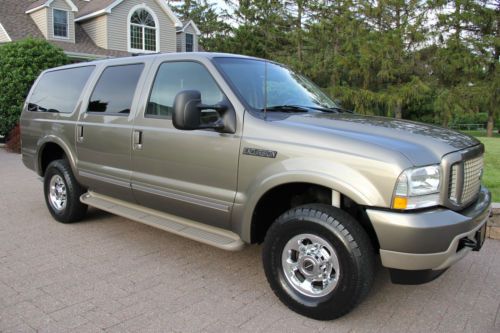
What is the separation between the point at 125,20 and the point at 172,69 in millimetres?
21549

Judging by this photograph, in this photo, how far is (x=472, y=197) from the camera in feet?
11.2

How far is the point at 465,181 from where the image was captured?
10.5 ft

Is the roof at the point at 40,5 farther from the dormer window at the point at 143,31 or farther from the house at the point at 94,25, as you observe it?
the dormer window at the point at 143,31

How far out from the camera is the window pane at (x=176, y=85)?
153 inches

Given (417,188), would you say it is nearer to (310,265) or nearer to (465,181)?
(465,181)

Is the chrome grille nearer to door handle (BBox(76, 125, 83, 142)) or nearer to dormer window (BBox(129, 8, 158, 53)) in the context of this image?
door handle (BBox(76, 125, 83, 142))

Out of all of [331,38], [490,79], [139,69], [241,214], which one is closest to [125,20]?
[331,38]

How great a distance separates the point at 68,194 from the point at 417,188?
414 centimetres

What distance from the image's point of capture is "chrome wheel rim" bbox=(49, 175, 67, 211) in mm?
5559

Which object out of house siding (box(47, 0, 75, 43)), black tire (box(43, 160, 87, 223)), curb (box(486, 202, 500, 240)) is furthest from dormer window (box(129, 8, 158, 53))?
curb (box(486, 202, 500, 240))

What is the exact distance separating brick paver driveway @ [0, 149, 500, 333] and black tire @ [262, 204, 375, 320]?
0.45 feet

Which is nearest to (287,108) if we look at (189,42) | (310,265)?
(310,265)

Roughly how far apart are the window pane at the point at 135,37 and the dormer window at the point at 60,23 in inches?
129

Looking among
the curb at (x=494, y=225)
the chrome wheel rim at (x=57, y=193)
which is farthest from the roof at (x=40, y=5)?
the curb at (x=494, y=225)
